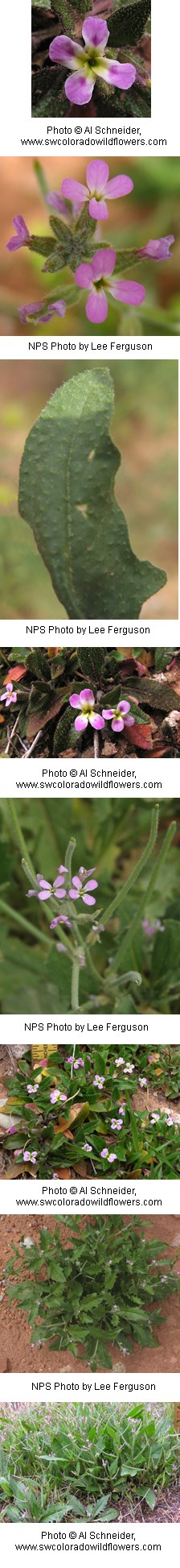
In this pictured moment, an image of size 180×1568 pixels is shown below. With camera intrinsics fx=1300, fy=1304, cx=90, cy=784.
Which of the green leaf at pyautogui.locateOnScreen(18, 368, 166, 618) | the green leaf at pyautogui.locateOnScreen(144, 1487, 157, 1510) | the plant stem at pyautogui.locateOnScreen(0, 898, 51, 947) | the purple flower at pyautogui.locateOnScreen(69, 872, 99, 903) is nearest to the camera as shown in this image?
the green leaf at pyautogui.locateOnScreen(144, 1487, 157, 1510)

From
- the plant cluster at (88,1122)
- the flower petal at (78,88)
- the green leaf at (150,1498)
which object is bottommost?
the green leaf at (150,1498)

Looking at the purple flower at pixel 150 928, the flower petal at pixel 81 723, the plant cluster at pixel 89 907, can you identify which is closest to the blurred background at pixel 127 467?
the flower petal at pixel 81 723

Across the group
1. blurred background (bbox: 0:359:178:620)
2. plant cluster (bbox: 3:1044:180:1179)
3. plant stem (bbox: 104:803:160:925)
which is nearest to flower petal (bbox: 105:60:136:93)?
blurred background (bbox: 0:359:178:620)

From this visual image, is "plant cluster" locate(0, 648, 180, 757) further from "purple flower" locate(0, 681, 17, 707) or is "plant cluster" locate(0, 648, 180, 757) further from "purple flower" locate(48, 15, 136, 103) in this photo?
"purple flower" locate(48, 15, 136, 103)

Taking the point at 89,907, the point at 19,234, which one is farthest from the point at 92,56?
the point at 89,907

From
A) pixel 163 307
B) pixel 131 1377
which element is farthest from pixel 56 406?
pixel 131 1377

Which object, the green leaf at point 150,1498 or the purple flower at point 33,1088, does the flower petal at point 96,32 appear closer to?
the purple flower at point 33,1088
